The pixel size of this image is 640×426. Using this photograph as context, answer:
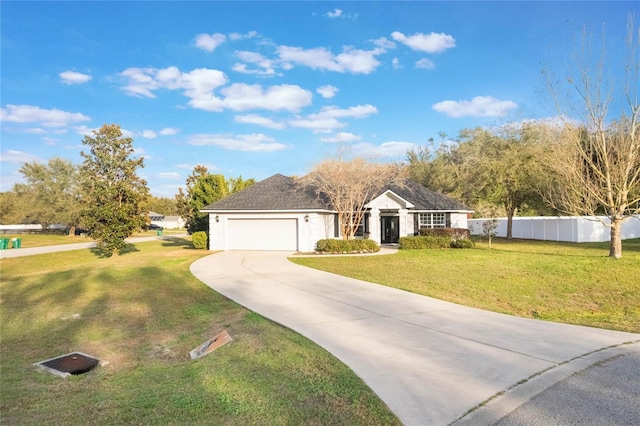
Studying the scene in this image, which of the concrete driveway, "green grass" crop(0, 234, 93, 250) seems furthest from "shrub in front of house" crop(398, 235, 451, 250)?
"green grass" crop(0, 234, 93, 250)

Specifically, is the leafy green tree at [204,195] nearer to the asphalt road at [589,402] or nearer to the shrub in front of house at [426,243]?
the shrub in front of house at [426,243]

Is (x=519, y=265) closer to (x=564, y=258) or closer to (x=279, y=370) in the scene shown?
(x=564, y=258)

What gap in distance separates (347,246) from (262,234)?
210 inches

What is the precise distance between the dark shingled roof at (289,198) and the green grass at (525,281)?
6006mm

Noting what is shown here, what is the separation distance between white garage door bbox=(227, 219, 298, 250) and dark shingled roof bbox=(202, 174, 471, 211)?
90cm

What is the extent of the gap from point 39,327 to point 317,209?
15.9 metres

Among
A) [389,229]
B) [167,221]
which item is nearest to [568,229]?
[389,229]

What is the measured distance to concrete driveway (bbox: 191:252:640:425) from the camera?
4.23 m

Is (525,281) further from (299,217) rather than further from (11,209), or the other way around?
(11,209)

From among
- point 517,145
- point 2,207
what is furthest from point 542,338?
point 2,207

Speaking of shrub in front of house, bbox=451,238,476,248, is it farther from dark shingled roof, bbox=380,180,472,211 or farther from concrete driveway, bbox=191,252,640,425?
concrete driveway, bbox=191,252,640,425

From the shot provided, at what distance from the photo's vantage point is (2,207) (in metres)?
49.2

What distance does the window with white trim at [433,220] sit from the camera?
2614cm

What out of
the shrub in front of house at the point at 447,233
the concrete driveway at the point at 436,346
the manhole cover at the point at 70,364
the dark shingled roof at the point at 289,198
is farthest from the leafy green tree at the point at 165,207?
the manhole cover at the point at 70,364
